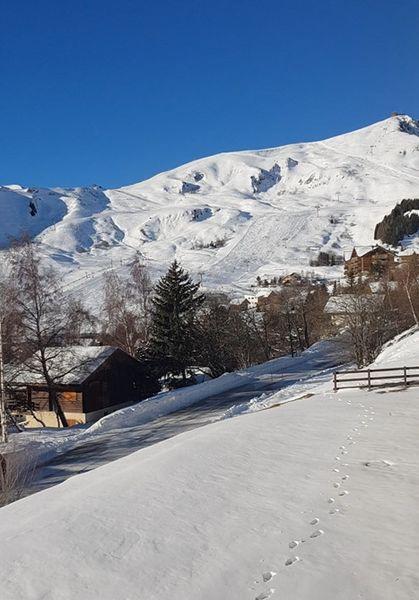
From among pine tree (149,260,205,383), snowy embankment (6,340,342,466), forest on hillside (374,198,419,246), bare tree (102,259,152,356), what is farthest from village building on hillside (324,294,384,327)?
forest on hillside (374,198,419,246)

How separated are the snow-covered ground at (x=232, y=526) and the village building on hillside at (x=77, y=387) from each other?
17744 mm

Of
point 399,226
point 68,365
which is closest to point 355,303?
point 68,365

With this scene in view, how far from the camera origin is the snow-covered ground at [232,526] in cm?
764

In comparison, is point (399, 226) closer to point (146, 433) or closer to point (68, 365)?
point (68, 365)

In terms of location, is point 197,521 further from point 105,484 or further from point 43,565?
point 105,484

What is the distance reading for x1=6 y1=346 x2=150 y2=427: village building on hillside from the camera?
3344 centimetres

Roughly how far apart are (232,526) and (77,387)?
2578 cm

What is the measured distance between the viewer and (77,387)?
33.9m

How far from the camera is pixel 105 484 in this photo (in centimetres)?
1337

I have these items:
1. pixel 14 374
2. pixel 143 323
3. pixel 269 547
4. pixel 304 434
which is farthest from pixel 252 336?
pixel 269 547

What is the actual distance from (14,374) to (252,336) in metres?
30.1

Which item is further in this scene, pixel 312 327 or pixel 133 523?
pixel 312 327

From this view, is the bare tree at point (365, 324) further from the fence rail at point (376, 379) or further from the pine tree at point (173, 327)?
the pine tree at point (173, 327)

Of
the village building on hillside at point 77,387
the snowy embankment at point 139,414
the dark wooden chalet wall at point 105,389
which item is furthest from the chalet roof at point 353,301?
the village building on hillside at point 77,387
